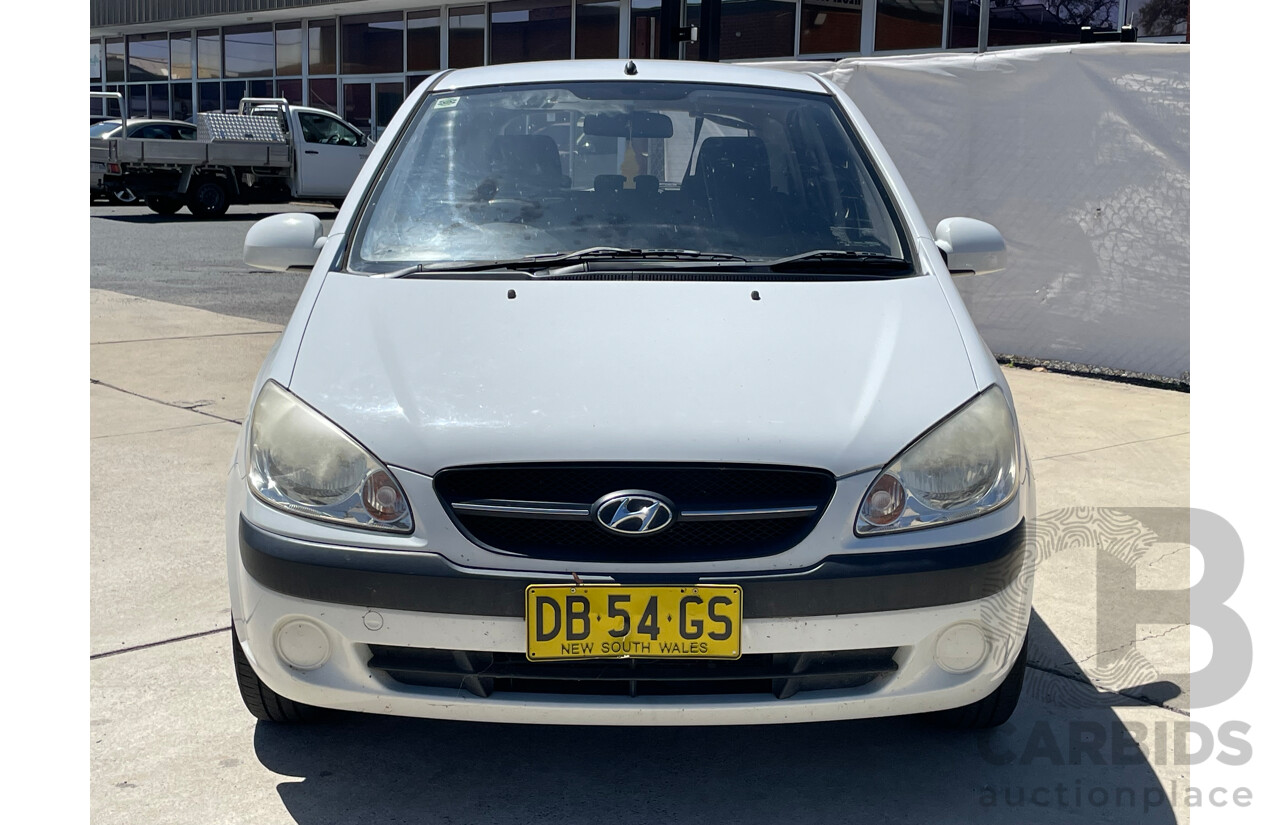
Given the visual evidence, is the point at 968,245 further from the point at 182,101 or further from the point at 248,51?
the point at 182,101

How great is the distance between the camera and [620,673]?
2.55m

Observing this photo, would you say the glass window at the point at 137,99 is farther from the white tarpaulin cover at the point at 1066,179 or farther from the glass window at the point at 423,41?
the white tarpaulin cover at the point at 1066,179

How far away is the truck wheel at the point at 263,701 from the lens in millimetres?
2992

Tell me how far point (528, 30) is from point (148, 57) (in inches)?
620

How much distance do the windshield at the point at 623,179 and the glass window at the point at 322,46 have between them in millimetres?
26544

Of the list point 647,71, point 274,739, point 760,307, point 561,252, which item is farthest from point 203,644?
point 647,71

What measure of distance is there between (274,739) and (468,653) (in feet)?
2.67

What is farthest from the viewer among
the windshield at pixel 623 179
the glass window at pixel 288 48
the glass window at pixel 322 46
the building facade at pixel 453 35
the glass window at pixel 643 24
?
the glass window at pixel 288 48

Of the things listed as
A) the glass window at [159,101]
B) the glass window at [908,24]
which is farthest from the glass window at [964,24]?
the glass window at [159,101]

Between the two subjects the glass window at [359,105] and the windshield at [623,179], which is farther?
the glass window at [359,105]

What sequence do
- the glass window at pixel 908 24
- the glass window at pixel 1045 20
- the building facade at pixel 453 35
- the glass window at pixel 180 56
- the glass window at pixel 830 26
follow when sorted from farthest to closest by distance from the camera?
1. the glass window at pixel 180 56
2. the glass window at pixel 830 26
3. the glass window at pixel 908 24
4. the building facade at pixel 453 35
5. the glass window at pixel 1045 20

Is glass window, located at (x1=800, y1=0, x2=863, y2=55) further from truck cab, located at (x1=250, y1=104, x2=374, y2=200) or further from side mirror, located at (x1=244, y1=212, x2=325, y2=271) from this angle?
side mirror, located at (x1=244, y1=212, x2=325, y2=271)

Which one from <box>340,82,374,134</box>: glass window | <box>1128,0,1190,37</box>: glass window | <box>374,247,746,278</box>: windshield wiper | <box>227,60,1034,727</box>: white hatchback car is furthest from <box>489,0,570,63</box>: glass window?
<box>227,60,1034,727</box>: white hatchback car

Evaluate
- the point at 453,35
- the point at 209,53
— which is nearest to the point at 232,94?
the point at 209,53
